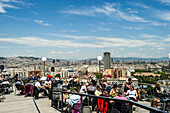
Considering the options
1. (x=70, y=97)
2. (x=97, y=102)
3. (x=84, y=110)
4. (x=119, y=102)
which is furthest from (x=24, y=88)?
(x=119, y=102)

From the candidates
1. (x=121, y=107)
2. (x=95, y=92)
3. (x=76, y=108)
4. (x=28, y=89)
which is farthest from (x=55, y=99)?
(x=121, y=107)

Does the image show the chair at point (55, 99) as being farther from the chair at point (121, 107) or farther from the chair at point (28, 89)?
the chair at point (121, 107)

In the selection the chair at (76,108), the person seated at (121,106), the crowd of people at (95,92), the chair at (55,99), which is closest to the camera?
the person seated at (121,106)

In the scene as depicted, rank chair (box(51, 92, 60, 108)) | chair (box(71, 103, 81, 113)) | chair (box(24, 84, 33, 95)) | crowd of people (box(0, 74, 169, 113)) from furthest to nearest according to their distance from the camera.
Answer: chair (box(24, 84, 33, 95)), chair (box(51, 92, 60, 108)), chair (box(71, 103, 81, 113)), crowd of people (box(0, 74, 169, 113))

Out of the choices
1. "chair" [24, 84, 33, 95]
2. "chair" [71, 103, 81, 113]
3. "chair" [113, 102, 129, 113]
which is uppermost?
"chair" [113, 102, 129, 113]

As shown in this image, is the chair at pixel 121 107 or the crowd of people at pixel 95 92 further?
the crowd of people at pixel 95 92

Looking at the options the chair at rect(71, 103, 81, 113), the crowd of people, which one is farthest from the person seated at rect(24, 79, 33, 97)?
the chair at rect(71, 103, 81, 113)

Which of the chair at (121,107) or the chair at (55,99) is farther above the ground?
the chair at (121,107)

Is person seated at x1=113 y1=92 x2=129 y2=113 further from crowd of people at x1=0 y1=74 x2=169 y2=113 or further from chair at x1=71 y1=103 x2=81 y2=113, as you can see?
chair at x1=71 y1=103 x2=81 y2=113

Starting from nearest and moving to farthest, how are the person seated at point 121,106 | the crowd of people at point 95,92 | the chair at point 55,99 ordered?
the person seated at point 121,106
the crowd of people at point 95,92
the chair at point 55,99

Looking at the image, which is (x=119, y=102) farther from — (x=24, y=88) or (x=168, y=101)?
(x=24, y=88)

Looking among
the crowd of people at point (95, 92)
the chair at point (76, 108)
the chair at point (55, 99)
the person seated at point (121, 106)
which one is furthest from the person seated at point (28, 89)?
the person seated at point (121, 106)

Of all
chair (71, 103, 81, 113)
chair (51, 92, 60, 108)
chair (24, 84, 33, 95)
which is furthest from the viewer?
chair (24, 84, 33, 95)

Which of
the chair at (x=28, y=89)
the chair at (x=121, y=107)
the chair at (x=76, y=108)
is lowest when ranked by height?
the chair at (x=28, y=89)
